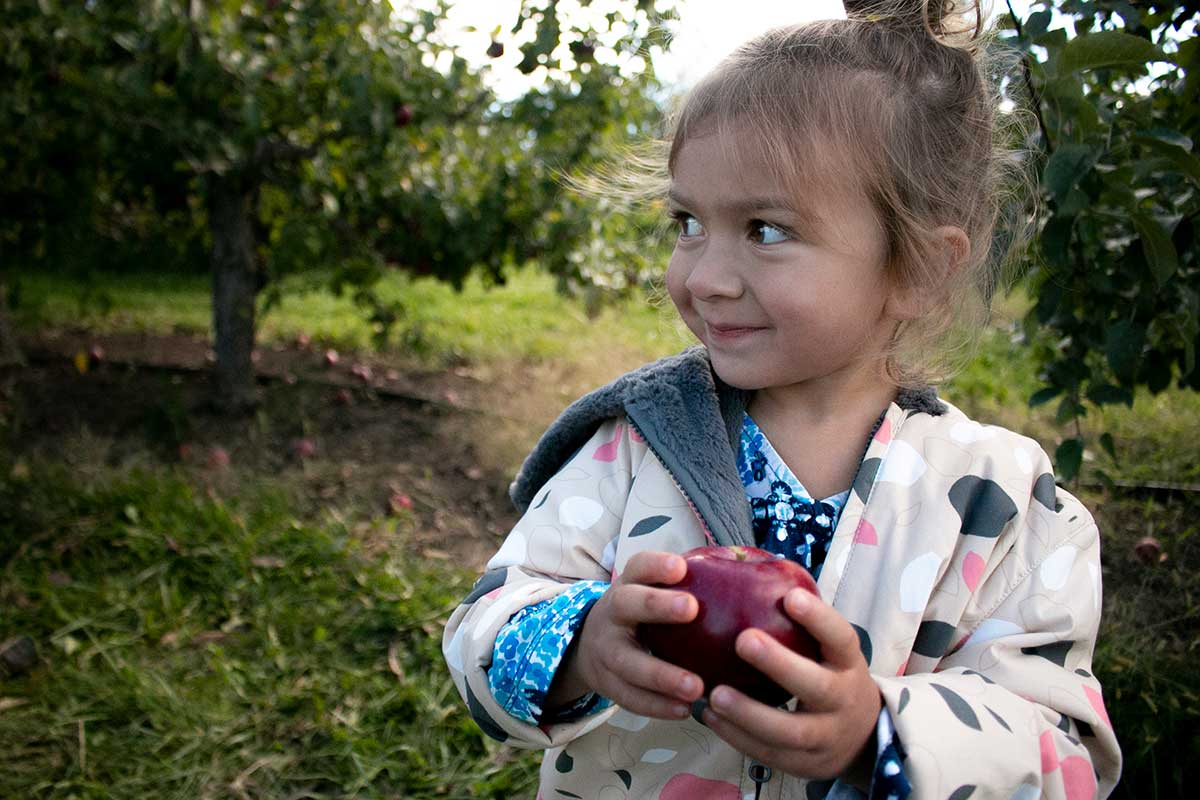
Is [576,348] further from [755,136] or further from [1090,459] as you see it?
[755,136]

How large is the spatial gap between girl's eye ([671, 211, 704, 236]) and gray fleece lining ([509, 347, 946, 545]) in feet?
0.59

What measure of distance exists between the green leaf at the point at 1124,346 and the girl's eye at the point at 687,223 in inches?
37.5

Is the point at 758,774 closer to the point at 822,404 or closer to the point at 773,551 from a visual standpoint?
the point at 773,551

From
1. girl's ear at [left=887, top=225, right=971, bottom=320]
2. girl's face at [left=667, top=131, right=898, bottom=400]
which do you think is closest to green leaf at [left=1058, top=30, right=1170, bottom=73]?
girl's ear at [left=887, top=225, right=971, bottom=320]

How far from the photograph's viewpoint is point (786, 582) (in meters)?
0.96

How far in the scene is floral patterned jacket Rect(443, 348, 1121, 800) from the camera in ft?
3.60

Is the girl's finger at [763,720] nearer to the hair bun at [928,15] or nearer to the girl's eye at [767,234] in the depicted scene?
the girl's eye at [767,234]

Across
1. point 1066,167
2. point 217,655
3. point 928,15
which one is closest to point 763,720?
point 928,15

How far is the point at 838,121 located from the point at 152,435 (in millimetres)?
2917

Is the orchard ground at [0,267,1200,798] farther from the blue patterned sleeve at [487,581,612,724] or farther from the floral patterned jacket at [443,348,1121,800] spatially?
the blue patterned sleeve at [487,581,612,724]

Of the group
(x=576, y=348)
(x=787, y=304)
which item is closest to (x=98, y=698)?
(x=787, y=304)

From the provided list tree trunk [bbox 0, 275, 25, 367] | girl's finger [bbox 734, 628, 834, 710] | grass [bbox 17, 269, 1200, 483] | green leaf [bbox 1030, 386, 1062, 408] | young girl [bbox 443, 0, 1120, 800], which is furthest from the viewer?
tree trunk [bbox 0, 275, 25, 367]

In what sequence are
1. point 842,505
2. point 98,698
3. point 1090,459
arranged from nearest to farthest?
point 842,505
point 98,698
point 1090,459

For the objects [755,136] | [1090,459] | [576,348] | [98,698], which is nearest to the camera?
[755,136]
